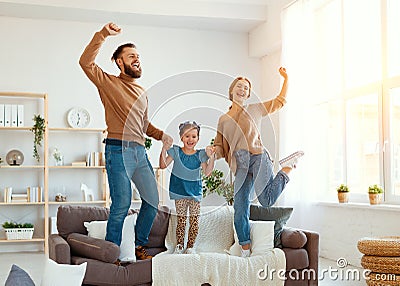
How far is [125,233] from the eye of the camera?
430 cm

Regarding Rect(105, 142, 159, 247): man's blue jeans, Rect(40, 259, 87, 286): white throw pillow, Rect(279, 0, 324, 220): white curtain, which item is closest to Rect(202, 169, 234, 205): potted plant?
Rect(279, 0, 324, 220): white curtain

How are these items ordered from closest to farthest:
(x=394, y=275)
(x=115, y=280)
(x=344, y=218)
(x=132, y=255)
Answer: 1. (x=115, y=280)
2. (x=132, y=255)
3. (x=394, y=275)
4. (x=344, y=218)

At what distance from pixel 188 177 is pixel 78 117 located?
371 cm

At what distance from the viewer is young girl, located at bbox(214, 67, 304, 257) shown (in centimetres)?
443

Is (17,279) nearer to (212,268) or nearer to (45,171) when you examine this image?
(212,268)

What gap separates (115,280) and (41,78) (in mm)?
4445

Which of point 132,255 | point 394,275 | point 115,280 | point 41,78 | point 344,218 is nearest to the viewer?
point 115,280

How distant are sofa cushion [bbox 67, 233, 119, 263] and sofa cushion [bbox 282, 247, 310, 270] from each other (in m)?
1.25

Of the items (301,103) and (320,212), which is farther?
(301,103)

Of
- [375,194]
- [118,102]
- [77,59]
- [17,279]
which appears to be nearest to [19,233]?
[77,59]

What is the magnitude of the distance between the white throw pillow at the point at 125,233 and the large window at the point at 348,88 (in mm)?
2756

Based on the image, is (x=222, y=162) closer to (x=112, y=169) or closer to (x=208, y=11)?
(x=208, y=11)

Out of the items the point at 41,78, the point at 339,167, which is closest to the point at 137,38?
the point at 41,78

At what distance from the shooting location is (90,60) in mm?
4082
